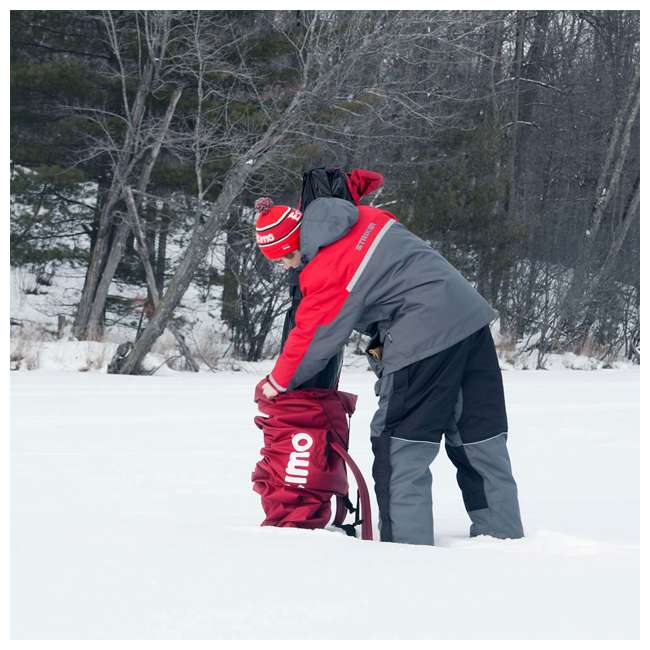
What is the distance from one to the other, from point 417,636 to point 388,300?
1.40 metres

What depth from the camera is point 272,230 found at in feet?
10.4

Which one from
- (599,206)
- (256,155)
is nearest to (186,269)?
(256,155)

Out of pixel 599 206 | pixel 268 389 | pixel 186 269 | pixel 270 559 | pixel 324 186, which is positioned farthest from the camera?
pixel 599 206

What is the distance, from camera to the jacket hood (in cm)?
302

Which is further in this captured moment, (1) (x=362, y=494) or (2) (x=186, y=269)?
(2) (x=186, y=269)

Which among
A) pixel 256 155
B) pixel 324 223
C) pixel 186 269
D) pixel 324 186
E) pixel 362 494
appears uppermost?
pixel 256 155

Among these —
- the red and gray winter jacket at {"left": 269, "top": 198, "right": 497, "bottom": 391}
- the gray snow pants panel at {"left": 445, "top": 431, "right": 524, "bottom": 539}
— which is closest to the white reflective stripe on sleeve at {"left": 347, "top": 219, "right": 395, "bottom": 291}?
the red and gray winter jacket at {"left": 269, "top": 198, "right": 497, "bottom": 391}

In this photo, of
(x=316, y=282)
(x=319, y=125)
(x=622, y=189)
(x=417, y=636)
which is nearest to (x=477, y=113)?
(x=622, y=189)

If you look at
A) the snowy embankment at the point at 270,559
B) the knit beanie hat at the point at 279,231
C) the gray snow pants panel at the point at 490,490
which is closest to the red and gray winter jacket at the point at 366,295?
the knit beanie hat at the point at 279,231

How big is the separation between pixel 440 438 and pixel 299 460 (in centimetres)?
49

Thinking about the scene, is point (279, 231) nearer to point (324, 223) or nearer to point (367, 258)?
point (324, 223)

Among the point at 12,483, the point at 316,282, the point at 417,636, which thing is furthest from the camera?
the point at 12,483

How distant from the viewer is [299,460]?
3.18 meters

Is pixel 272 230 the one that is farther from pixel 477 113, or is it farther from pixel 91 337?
pixel 477 113
